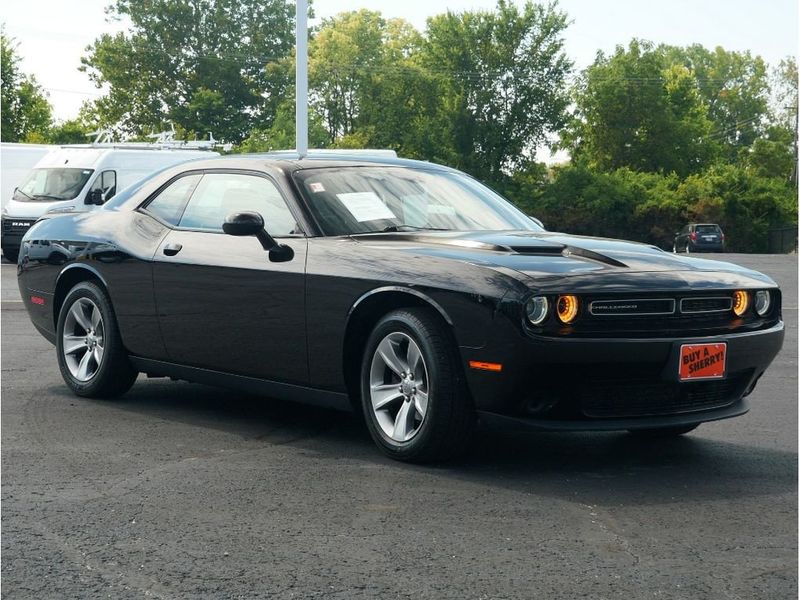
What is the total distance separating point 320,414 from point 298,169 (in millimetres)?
1427

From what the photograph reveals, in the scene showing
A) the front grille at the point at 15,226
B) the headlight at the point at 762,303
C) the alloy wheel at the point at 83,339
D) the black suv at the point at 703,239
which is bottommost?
the black suv at the point at 703,239

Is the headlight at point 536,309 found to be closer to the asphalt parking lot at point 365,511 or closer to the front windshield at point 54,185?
the asphalt parking lot at point 365,511

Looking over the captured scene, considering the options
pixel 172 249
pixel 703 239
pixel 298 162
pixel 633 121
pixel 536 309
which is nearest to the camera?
pixel 536 309

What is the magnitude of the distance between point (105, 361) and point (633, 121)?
80.9 m

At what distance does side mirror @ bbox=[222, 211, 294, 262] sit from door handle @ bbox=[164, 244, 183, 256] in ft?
2.34

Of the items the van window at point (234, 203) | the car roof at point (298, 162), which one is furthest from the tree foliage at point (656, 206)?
the van window at point (234, 203)

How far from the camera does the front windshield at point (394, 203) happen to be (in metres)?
6.77

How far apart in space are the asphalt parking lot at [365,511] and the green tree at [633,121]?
259 ft

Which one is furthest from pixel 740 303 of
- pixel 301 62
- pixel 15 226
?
pixel 15 226

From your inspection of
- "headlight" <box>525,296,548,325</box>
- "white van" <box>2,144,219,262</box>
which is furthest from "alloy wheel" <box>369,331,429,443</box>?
"white van" <box>2,144,219,262</box>

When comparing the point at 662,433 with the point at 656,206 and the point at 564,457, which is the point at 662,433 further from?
the point at 656,206

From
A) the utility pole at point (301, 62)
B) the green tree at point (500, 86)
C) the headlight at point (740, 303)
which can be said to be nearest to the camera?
the headlight at point (740, 303)

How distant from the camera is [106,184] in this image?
27.8 meters

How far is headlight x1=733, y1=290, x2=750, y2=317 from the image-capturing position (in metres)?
6.13
